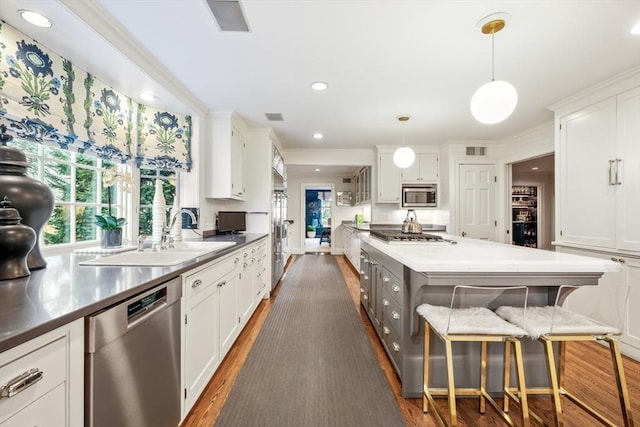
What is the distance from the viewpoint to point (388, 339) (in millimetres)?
2205

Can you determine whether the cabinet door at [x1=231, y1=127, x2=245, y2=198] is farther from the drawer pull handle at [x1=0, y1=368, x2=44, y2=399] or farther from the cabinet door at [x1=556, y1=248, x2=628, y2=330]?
the cabinet door at [x1=556, y1=248, x2=628, y2=330]

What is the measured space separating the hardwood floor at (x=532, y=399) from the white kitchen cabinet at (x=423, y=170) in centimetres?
311

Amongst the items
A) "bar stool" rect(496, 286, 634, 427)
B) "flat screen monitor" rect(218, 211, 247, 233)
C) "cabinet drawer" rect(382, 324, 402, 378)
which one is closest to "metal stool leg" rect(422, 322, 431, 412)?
"cabinet drawer" rect(382, 324, 402, 378)

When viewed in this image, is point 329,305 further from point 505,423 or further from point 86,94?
point 86,94

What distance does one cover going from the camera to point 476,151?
4676 millimetres

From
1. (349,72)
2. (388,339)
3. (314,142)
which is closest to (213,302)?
(388,339)

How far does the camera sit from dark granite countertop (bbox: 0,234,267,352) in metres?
0.70

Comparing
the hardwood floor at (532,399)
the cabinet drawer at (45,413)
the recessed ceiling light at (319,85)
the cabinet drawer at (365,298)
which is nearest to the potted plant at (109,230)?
the hardwood floor at (532,399)

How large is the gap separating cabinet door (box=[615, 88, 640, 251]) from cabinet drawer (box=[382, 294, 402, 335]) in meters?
2.12

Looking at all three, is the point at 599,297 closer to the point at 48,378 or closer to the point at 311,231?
the point at 48,378

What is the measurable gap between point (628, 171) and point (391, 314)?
94.2 inches

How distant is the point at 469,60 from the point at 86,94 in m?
2.86

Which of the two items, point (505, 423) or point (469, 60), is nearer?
point (505, 423)

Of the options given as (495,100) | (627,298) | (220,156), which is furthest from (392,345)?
(220,156)
